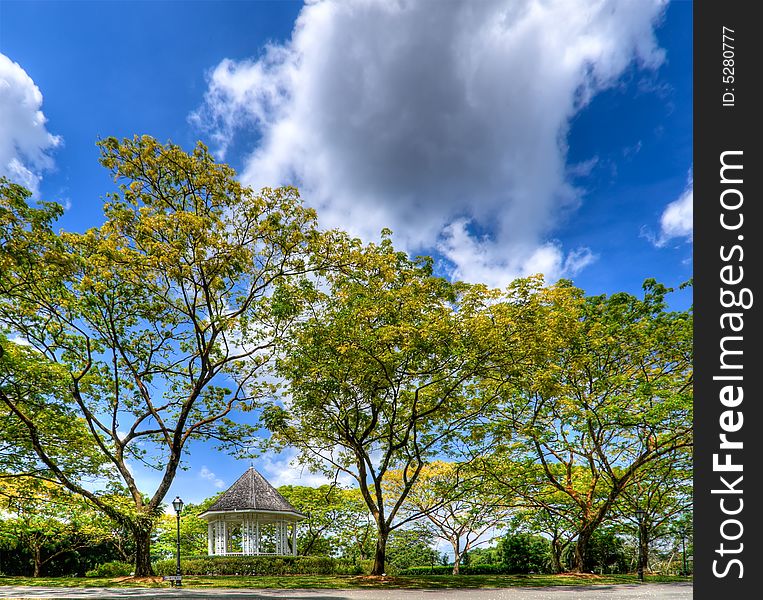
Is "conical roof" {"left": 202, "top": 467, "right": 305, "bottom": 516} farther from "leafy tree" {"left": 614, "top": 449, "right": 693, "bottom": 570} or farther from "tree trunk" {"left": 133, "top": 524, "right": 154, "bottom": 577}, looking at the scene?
"leafy tree" {"left": 614, "top": 449, "right": 693, "bottom": 570}

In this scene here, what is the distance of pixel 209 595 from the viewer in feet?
40.5

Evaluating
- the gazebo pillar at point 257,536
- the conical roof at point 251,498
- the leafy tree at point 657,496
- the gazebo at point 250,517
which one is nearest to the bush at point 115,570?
the gazebo at point 250,517

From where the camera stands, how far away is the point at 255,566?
2161cm

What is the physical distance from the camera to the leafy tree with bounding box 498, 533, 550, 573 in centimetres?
2834

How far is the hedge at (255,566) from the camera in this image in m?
21.5

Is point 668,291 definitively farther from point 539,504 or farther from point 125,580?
point 125,580

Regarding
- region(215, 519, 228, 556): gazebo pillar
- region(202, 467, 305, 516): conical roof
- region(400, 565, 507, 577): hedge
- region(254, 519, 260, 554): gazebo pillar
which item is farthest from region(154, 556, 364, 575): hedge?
region(400, 565, 507, 577): hedge

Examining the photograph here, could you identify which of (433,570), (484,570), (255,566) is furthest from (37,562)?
(484,570)

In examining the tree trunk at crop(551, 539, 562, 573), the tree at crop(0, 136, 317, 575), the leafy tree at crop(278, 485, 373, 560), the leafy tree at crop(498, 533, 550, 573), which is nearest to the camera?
the tree at crop(0, 136, 317, 575)

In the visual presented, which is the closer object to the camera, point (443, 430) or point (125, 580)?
point (125, 580)

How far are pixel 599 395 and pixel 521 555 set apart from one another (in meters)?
12.5
